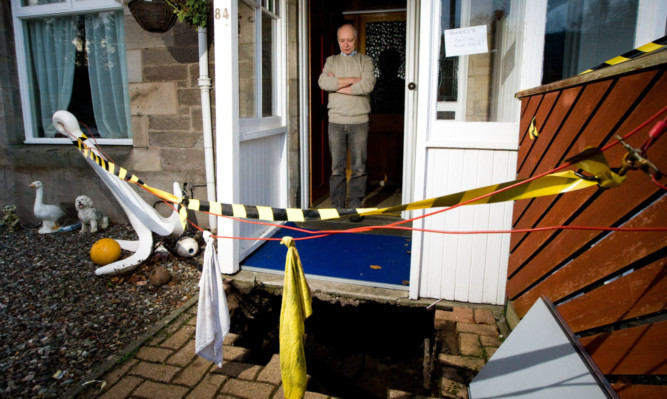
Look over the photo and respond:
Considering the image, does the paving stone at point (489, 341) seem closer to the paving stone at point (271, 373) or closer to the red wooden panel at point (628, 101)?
the paving stone at point (271, 373)

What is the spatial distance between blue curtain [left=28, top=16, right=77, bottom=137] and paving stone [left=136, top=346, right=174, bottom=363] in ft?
14.8

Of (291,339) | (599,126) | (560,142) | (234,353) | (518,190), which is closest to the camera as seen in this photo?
(518,190)

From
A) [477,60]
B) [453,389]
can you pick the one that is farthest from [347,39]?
[453,389]

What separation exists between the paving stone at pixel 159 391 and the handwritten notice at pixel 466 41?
2.64m

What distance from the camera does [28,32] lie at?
565cm

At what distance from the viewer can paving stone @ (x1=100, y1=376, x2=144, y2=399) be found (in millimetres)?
2150

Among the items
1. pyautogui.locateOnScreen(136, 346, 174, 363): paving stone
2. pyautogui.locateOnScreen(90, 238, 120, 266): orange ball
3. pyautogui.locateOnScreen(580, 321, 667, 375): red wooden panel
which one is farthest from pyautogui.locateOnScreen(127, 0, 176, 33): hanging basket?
pyautogui.locateOnScreen(580, 321, 667, 375): red wooden panel

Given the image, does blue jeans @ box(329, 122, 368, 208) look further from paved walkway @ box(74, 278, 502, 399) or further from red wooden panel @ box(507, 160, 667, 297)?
red wooden panel @ box(507, 160, 667, 297)

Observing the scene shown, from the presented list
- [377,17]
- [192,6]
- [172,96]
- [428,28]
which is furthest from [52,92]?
[428,28]

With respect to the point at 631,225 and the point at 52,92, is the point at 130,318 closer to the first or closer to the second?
the point at 631,225

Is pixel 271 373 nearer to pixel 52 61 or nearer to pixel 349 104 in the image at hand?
pixel 349 104

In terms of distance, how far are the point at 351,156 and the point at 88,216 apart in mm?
3151

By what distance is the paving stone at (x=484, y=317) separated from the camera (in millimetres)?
2867

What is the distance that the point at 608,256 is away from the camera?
1.54 metres
